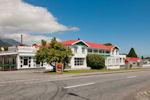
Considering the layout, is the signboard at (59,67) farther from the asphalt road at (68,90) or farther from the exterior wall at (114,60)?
the exterior wall at (114,60)

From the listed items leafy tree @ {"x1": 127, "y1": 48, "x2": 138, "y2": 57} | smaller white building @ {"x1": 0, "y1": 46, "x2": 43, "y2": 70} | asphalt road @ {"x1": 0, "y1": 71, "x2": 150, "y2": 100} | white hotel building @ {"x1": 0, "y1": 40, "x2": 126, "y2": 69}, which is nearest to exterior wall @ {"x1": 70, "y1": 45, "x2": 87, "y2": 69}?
white hotel building @ {"x1": 0, "y1": 40, "x2": 126, "y2": 69}

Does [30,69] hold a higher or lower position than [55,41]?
lower

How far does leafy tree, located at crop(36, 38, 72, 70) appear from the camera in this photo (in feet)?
118

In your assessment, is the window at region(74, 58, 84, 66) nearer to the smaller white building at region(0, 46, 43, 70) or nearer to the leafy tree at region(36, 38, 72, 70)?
the smaller white building at region(0, 46, 43, 70)

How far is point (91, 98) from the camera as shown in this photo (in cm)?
1155

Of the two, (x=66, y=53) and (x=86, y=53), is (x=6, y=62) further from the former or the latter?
(x=86, y=53)

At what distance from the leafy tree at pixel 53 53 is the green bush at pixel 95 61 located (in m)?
18.3

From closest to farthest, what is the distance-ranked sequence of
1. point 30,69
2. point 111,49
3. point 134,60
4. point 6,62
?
point 30,69 → point 6,62 → point 111,49 → point 134,60

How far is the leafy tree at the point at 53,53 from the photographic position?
3609 cm

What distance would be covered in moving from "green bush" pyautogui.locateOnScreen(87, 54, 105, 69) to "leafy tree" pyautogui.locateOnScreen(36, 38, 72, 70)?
18.3m

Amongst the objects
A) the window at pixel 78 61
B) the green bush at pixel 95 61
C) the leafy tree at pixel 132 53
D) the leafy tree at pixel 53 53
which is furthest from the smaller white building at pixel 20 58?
the leafy tree at pixel 132 53

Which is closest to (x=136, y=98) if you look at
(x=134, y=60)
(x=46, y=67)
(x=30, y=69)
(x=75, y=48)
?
(x=30, y=69)

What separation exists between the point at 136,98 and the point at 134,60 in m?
82.8

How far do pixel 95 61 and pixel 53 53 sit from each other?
21.5m
